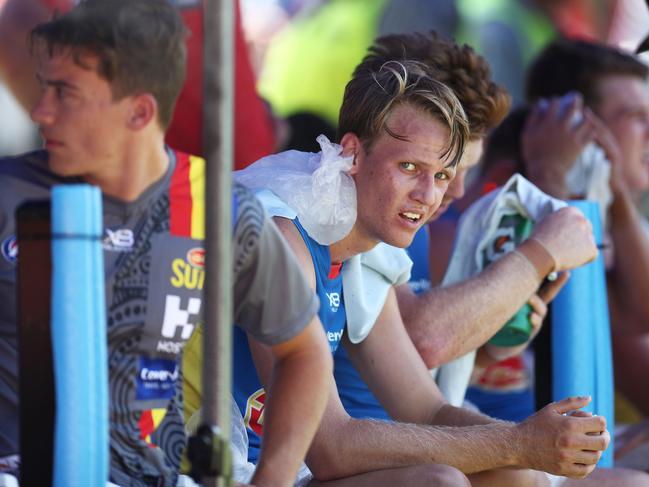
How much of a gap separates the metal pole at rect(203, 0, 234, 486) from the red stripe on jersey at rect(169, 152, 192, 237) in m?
0.34

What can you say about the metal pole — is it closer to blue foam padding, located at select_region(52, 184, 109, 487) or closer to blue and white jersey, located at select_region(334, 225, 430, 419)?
blue foam padding, located at select_region(52, 184, 109, 487)

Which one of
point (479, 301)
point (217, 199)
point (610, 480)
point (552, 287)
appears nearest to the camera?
point (217, 199)

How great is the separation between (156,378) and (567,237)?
134cm

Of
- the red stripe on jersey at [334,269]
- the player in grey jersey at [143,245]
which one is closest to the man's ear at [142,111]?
the player in grey jersey at [143,245]

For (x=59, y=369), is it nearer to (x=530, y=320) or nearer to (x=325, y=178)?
(x=325, y=178)

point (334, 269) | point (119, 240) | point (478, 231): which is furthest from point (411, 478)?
point (478, 231)

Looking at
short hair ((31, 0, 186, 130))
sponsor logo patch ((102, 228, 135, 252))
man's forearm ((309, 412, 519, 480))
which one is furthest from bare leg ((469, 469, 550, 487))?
short hair ((31, 0, 186, 130))

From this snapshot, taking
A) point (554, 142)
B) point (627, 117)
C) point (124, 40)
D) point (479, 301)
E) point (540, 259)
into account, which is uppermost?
point (627, 117)

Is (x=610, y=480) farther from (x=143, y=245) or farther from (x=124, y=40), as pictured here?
(x=124, y=40)

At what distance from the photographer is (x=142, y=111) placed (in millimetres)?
1883

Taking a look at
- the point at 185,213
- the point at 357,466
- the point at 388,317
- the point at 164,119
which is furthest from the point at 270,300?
the point at 388,317

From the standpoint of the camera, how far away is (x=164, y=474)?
1.98m

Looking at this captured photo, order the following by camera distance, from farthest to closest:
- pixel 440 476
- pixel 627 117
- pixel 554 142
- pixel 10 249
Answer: pixel 627 117 < pixel 554 142 < pixel 440 476 < pixel 10 249

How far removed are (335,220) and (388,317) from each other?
1.18ft
